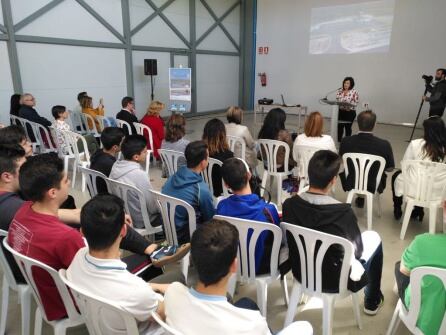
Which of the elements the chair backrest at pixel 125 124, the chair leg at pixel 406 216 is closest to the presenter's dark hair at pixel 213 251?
the chair leg at pixel 406 216

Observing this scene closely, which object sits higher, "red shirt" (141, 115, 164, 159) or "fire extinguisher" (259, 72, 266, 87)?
"fire extinguisher" (259, 72, 266, 87)

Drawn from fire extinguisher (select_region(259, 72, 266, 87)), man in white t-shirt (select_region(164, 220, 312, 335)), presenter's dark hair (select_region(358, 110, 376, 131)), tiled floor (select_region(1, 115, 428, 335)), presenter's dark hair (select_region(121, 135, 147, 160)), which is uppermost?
fire extinguisher (select_region(259, 72, 266, 87))

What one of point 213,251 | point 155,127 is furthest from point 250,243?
point 155,127

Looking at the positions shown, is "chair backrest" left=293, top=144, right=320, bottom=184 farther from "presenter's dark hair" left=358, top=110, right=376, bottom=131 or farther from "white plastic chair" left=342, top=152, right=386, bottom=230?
"presenter's dark hair" left=358, top=110, right=376, bottom=131

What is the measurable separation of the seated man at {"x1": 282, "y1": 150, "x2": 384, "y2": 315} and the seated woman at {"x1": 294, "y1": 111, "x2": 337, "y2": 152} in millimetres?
1582

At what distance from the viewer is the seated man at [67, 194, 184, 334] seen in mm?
1187

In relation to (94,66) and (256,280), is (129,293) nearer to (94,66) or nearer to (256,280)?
(256,280)

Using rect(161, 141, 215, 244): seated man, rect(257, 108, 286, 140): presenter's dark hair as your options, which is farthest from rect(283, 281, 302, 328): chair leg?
rect(257, 108, 286, 140): presenter's dark hair

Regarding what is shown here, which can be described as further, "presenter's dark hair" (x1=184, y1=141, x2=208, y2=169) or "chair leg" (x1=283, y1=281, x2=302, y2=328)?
"presenter's dark hair" (x1=184, y1=141, x2=208, y2=169)

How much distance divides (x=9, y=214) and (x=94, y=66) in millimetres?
6259

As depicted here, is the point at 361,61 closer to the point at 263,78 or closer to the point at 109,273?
the point at 263,78

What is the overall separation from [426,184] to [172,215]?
2.06 metres

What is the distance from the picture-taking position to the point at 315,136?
3.45 metres

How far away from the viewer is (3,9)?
567 centimetres
